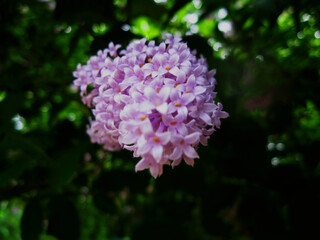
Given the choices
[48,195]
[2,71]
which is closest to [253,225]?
[48,195]

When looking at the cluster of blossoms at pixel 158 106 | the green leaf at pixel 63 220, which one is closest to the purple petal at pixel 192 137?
the cluster of blossoms at pixel 158 106

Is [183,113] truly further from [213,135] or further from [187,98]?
[213,135]

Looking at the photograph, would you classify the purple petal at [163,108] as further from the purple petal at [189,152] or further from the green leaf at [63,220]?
the green leaf at [63,220]

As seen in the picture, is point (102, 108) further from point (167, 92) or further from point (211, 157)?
point (211, 157)

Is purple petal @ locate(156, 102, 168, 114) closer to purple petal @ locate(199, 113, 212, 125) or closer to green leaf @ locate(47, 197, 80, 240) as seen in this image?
purple petal @ locate(199, 113, 212, 125)

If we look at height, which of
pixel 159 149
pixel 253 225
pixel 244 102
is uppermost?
pixel 244 102

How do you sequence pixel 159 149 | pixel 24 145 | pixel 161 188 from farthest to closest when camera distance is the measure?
pixel 161 188
pixel 24 145
pixel 159 149
